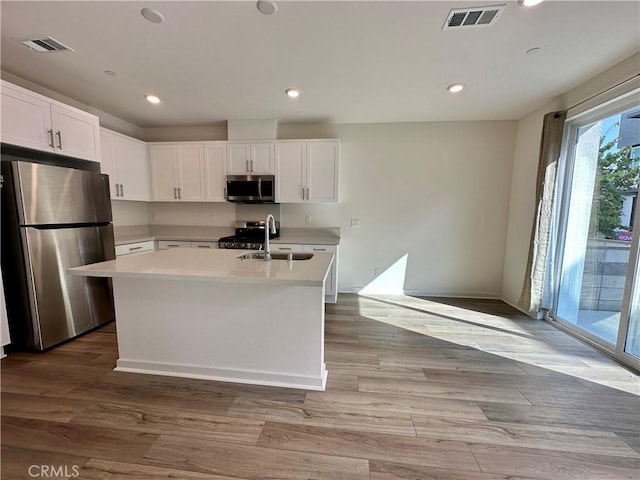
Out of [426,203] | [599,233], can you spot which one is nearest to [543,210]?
[599,233]

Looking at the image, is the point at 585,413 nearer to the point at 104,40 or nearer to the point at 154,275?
the point at 154,275

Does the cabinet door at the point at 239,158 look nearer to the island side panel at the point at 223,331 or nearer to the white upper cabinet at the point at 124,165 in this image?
the white upper cabinet at the point at 124,165

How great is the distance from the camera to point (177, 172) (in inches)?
158

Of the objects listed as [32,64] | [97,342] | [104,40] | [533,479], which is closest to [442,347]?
[533,479]

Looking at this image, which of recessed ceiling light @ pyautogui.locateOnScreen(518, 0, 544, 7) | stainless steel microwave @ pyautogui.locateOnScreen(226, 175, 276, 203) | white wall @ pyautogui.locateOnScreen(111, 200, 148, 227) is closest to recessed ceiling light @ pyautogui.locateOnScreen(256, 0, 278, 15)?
recessed ceiling light @ pyautogui.locateOnScreen(518, 0, 544, 7)

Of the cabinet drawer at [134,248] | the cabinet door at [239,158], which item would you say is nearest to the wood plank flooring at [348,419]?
the cabinet drawer at [134,248]

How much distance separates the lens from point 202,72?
251cm

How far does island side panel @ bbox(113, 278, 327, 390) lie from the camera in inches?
74.7

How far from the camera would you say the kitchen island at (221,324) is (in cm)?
188

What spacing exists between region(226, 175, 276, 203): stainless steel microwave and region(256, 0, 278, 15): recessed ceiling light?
2222 mm

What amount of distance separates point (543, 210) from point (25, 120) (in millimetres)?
5360

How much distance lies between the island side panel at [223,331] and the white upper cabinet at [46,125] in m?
1.61

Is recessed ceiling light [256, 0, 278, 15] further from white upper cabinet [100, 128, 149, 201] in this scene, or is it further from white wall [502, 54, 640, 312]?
white wall [502, 54, 640, 312]

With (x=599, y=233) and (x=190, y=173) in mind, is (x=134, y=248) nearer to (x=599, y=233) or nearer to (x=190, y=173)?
(x=190, y=173)
